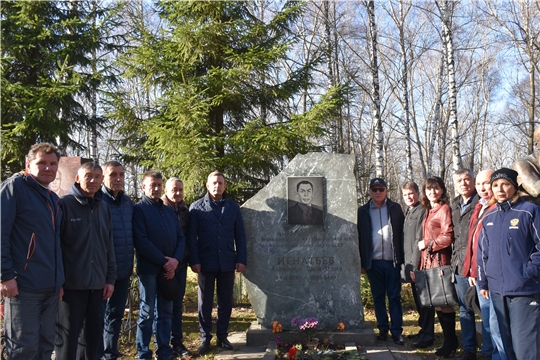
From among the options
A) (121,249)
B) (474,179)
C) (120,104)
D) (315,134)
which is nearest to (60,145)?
(120,104)

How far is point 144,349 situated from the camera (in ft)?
15.4

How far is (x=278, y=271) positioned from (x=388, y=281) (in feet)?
4.50

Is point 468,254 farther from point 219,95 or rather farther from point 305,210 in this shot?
point 219,95

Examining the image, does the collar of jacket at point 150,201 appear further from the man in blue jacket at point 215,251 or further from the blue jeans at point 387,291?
the blue jeans at point 387,291

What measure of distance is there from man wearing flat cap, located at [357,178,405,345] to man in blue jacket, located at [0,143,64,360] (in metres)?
3.61

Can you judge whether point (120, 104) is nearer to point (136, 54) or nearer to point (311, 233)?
point (136, 54)

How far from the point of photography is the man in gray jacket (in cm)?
387

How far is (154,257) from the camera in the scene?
4.74m

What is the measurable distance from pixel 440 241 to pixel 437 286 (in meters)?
0.49

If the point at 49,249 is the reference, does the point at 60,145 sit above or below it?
above

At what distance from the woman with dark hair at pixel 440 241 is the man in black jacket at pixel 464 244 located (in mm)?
105

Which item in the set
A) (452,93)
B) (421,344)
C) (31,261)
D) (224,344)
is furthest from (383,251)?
(452,93)

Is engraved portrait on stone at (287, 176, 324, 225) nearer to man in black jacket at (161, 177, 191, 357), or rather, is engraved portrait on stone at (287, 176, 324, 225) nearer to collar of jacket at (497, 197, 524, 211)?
man in black jacket at (161, 177, 191, 357)

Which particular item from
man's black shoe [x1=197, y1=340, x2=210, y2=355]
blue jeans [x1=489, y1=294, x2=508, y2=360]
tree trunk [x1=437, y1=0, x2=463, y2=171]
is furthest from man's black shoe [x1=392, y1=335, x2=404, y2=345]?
tree trunk [x1=437, y1=0, x2=463, y2=171]
